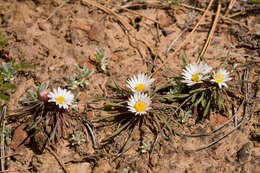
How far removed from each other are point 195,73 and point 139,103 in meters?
0.74

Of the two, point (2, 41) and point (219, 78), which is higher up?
point (2, 41)

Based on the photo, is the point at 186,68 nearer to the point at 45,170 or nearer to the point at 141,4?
the point at 141,4

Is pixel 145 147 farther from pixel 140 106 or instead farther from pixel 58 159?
pixel 58 159

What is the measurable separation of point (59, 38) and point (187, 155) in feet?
7.16

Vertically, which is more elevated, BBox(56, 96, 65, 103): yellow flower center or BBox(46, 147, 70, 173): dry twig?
BBox(56, 96, 65, 103): yellow flower center

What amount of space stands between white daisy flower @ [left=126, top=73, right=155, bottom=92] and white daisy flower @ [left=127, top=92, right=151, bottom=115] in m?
0.11

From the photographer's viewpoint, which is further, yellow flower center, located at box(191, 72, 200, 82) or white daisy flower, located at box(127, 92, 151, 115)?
yellow flower center, located at box(191, 72, 200, 82)

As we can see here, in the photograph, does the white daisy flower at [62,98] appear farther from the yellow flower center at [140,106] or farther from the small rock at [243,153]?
the small rock at [243,153]

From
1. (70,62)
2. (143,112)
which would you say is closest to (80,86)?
(70,62)

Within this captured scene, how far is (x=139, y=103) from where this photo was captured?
2.91 metres

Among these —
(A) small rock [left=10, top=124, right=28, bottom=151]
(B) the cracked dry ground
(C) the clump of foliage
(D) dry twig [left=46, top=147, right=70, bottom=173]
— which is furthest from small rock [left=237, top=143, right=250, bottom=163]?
(A) small rock [left=10, top=124, right=28, bottom=151]

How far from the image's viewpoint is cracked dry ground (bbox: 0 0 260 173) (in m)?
2.80

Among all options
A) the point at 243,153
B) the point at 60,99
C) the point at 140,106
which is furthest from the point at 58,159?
the point at 243,153

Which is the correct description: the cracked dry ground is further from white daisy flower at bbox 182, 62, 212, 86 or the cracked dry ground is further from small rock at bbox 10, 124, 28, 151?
white daisy flower at bbox 182, 62, 212, 86
